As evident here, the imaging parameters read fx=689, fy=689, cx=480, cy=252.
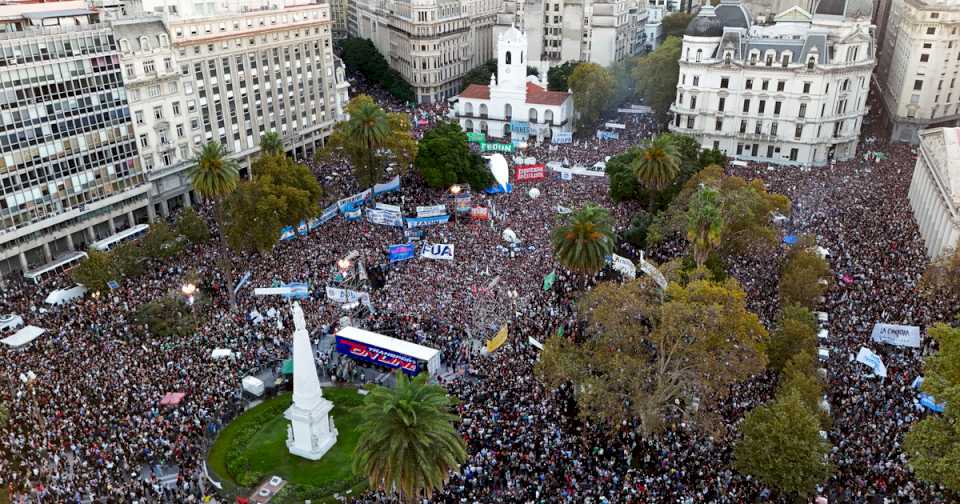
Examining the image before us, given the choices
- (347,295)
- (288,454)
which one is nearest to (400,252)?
(347,295)

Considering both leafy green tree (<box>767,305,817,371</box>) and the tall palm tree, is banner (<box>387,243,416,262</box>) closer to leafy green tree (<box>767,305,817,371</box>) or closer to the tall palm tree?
the tall palm tree

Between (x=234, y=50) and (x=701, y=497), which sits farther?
(x=234, y=50)

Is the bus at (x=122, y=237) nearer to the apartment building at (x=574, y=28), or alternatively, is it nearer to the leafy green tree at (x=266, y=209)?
the leafy green tree at (x=266, y=209)

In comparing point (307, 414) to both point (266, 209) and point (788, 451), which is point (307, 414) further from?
point (788, 451)

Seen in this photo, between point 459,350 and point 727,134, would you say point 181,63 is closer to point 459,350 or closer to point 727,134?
point 459,350

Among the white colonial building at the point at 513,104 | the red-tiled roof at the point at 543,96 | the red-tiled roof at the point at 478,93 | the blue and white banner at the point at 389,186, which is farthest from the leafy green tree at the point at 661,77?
the blue and white banner at the point at 389,186

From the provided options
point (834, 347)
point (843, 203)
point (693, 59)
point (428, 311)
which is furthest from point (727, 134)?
point (428, 311)

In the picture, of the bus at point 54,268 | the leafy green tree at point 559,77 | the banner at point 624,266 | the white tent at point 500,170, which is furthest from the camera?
the leafy green tree at point 559,77
